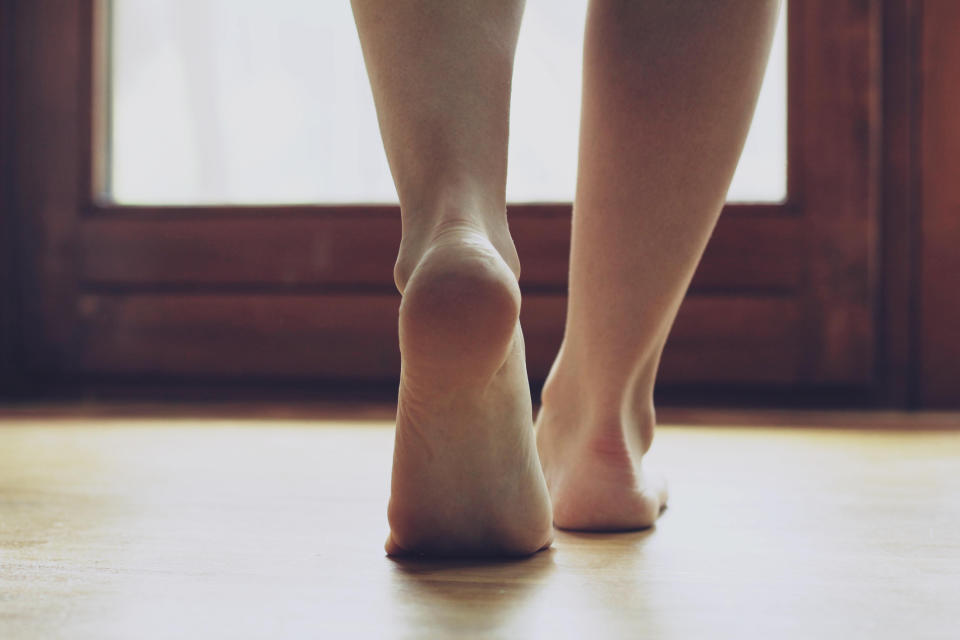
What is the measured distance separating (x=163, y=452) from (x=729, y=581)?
725 millimetres

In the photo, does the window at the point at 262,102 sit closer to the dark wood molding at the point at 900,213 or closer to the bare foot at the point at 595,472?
the dark wood molding at the point at 900,213

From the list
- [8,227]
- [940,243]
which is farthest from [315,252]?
[940,243]

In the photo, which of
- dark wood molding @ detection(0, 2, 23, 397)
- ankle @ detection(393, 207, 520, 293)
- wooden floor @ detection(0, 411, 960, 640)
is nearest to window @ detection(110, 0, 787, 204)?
dark wood molding @ detection(0, 2, 23, 397)

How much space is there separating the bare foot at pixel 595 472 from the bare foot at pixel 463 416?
83mm

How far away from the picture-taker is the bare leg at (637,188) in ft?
1.89

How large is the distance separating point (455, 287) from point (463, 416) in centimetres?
7

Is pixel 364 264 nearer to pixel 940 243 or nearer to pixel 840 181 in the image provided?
pixel 840 181

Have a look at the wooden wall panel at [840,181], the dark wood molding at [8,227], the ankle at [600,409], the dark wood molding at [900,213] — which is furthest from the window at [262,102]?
the ankle at [600,409]

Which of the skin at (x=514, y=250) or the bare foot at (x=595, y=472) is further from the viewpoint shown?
the bare foot at (x=595, y=472)

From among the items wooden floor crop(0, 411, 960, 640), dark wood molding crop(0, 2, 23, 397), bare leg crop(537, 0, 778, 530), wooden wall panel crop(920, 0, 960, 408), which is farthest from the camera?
dark wood molding crop(0, 2, 23, 397)

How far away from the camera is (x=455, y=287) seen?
0.46 metres

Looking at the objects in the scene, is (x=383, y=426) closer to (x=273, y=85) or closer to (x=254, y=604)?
(x=273, y=85)

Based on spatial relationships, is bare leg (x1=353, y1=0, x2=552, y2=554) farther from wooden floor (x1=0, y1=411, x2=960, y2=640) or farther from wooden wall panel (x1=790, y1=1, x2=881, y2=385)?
wooden wall panel (x1=790, y1=1, x2=881, y2=385)

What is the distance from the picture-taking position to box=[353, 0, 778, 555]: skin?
49cm
